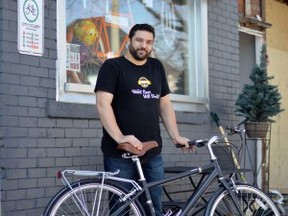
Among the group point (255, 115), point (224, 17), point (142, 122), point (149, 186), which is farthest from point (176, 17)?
point (149, 186)

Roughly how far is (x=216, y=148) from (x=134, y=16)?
1.80 metres

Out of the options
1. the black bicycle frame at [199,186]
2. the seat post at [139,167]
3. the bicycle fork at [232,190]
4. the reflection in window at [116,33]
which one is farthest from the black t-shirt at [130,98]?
the reflection in window at [116,33]

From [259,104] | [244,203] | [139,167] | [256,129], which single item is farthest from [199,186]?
[259,104]

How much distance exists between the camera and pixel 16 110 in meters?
4.89

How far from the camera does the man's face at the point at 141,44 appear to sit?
181 inches

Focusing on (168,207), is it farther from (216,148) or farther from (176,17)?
(176,17)

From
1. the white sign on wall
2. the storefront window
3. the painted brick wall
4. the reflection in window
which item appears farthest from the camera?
the reflection in window

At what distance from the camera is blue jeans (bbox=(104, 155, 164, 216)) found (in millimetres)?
4480

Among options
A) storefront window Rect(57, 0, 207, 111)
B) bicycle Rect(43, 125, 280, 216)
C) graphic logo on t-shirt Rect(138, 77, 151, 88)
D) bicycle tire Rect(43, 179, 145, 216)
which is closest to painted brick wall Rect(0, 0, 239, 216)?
storefront window Rect(57, 0, 207, 111)

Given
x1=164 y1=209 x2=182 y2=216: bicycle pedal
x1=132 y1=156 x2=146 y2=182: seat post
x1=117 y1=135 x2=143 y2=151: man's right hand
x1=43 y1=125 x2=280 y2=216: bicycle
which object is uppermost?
x1=117 y1=135 x2=143 y2=151: man's right hand

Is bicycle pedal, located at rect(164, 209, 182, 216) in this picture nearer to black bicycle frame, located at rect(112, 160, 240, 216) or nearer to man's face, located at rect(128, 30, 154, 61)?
black bicycle frame, located at rect(112, 160, 240, 216)

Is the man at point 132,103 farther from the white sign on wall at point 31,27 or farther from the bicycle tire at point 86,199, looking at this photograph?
the white sign on wall at point 31,27

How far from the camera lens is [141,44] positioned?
4590mm

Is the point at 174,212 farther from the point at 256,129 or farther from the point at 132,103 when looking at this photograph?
the point at 256,129
